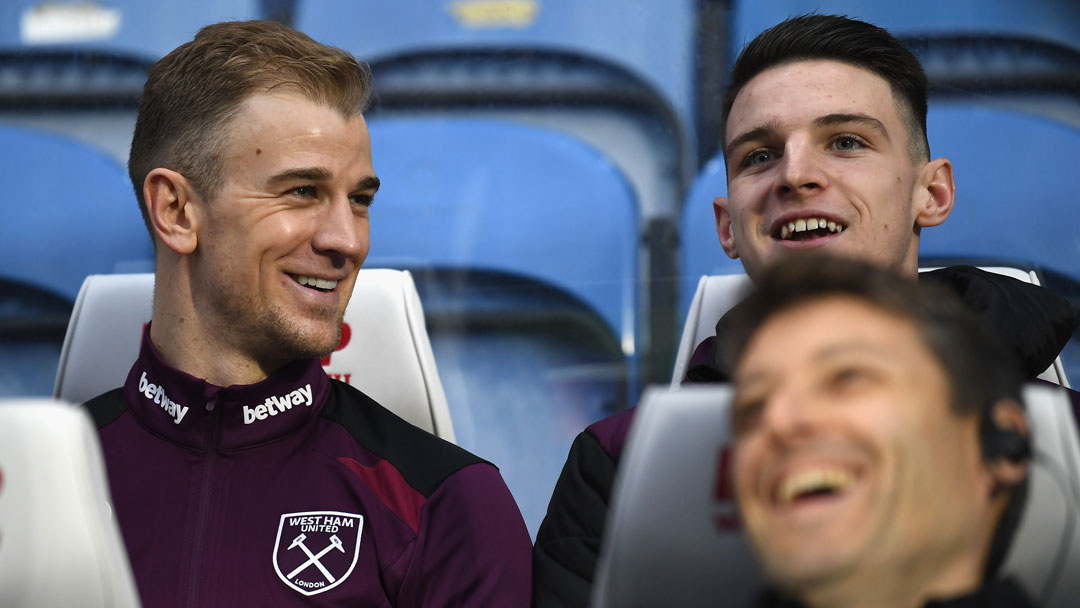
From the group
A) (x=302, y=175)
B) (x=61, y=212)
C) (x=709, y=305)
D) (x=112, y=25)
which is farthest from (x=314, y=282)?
(x=112, y=25)

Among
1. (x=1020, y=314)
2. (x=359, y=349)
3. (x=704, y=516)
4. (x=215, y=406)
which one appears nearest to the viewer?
(x=704, y=516)

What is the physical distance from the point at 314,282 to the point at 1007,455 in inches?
37.8

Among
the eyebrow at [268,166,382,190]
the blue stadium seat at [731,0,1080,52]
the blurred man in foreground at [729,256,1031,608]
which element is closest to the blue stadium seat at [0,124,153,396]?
the eyebrow at [268,166,382,190]

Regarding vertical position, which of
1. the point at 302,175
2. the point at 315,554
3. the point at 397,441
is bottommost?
the point at 315,554

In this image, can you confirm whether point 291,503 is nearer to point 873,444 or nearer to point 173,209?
point 173,209

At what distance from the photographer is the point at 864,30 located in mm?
1611

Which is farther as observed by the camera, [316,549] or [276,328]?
[276,328]

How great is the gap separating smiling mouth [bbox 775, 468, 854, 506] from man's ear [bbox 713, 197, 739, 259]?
0.88 meters

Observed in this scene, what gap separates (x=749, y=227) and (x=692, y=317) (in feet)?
0.66

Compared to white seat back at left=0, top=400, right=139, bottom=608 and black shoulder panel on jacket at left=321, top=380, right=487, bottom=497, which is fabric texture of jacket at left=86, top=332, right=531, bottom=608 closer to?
black shoulder panel on jacket at left=321, top=380, right=487, bottom=497

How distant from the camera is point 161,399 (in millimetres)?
1409

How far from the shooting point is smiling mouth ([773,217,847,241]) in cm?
147

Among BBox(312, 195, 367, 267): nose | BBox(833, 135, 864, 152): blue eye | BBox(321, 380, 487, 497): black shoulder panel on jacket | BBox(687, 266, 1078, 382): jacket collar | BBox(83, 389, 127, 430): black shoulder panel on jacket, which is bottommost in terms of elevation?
BBox(321, 380, 487, 497): black shoulder panel on jacket

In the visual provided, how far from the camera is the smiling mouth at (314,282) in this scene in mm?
1479
